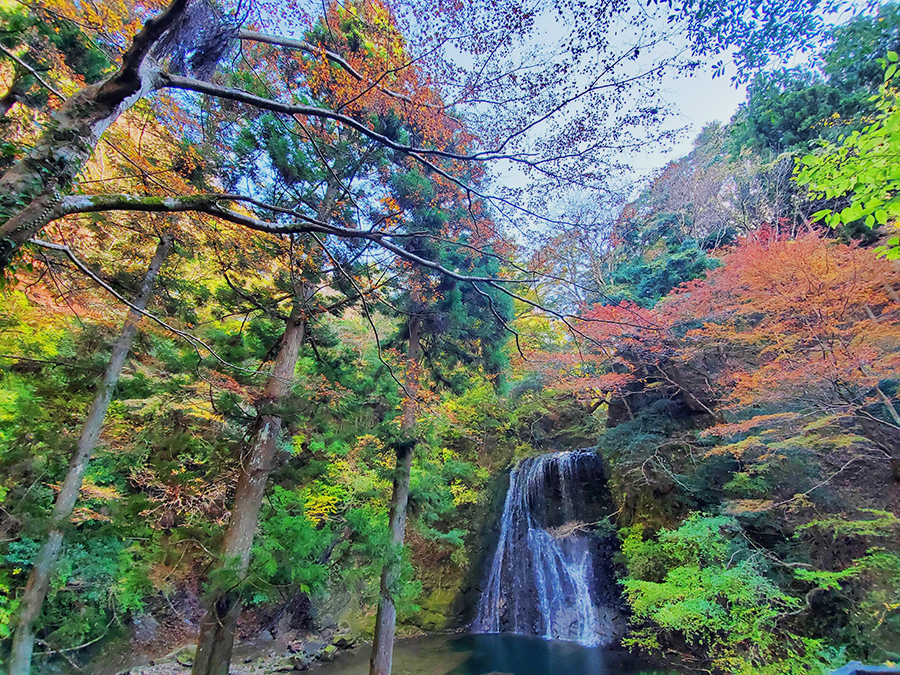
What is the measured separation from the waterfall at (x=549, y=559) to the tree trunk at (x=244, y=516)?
7.29 meters

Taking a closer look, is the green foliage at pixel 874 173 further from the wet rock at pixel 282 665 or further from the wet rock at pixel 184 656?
the wet rock at pixel 184 656

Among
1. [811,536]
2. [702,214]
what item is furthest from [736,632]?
[702,214]

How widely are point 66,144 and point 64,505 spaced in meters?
5.31

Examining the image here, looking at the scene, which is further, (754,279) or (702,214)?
(702,214)

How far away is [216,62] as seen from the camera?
269 cm

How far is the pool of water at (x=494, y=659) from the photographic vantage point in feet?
22.7

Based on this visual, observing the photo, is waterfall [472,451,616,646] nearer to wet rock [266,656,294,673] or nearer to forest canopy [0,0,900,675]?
forest canopy [0,0,900,675]

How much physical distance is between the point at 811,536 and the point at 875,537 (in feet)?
2.39

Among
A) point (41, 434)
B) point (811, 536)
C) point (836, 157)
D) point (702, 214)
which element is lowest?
point (811, 536)

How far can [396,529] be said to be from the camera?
18.8 ft

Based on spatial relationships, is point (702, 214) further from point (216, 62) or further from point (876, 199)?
point (216, 62)

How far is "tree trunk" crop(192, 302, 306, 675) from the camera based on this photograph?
3721 millimetres

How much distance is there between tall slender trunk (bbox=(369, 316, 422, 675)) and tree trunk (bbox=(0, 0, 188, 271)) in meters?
3.52

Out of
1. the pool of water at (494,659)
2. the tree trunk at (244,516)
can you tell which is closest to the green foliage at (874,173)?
the tree trunk at (244,516)
